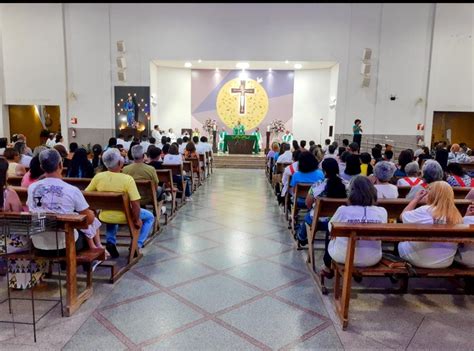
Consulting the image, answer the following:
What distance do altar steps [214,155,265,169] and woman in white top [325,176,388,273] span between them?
410 inches

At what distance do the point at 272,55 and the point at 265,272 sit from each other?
11246mm

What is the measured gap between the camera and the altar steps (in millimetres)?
13336

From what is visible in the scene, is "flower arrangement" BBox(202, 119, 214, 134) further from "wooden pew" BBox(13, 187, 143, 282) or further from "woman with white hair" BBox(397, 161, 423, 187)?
"wooden pew" BBox(13, 187, 143, 282)

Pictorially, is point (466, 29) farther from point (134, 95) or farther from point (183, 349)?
point (183, 349)

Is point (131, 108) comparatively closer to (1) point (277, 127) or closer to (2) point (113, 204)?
(1) point (277, 127)

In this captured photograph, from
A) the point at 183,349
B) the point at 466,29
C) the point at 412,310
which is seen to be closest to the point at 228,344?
the point at 183,349

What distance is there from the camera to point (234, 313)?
2898 millimetres

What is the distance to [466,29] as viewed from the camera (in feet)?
42.5

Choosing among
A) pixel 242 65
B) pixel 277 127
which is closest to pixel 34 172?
pixel 242 65

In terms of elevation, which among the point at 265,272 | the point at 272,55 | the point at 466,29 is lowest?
the point at 265,272

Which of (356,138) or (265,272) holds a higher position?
(356,138)

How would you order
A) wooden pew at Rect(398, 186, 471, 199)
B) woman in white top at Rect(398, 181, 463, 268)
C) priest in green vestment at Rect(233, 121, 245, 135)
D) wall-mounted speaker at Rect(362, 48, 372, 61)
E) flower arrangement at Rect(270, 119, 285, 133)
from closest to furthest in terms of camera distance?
woman in white top at Rect(398, 181, 463, 268), wooden pew at Rect(398, 186, 471, 199), wall-mounted speaker at Rect(362, 48, 372, 61), priest in green vestment at Rect(233, 121, 245, 135), flower arrangement at Rect(270, 119, 285, 133)

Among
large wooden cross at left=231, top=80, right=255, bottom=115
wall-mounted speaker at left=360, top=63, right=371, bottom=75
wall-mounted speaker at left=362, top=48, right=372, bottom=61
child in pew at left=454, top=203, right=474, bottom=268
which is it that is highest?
wall-mounted speaker at left=362, top=48, right=372, bottom=61

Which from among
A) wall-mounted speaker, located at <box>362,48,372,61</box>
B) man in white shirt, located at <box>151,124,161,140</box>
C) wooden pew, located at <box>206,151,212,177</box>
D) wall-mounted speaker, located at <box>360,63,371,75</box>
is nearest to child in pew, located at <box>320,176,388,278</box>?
wooden pew, located at <box>206,151,212,177</box>
